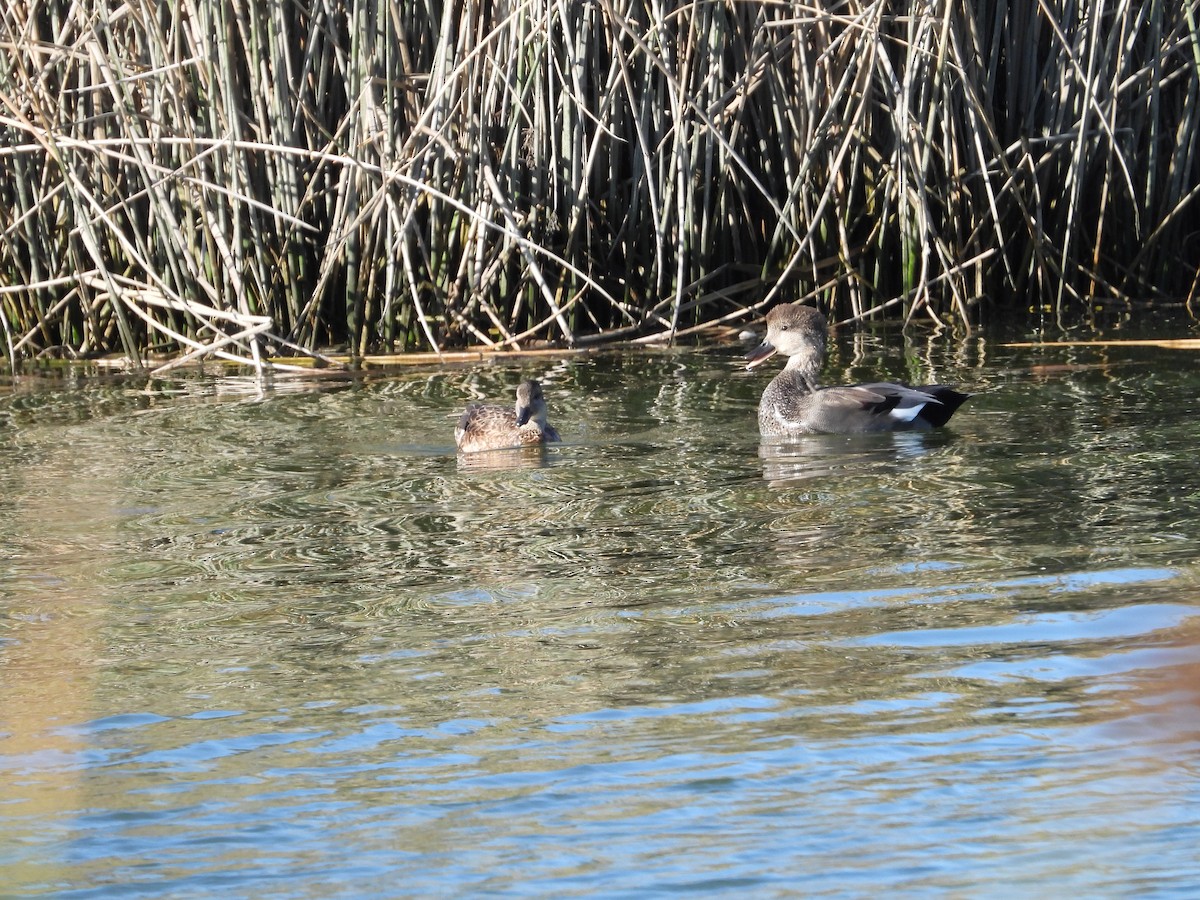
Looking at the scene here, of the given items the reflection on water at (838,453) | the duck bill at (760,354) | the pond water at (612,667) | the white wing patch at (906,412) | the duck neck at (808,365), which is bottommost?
the pond water at (612,667)

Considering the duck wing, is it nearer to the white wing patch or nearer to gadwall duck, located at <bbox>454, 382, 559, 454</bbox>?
the white wing patch

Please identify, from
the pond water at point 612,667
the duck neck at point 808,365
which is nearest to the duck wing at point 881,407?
the pond water at point 612,667

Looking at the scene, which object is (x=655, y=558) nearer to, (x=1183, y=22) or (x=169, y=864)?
(x=169, y=864)

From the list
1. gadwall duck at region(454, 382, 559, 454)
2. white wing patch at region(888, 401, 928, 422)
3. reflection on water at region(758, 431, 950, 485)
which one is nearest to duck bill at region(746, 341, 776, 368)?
reflection on water at region(758, 431, 950, 485)

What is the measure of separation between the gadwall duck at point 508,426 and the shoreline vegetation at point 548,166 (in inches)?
61.9

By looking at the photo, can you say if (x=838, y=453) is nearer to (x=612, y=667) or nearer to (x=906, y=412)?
(x=906, y=412)

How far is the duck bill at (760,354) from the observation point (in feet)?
25.9

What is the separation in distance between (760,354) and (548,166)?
1.96 m

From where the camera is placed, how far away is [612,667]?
356 centimetres

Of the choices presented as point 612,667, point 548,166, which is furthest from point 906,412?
point 612,667

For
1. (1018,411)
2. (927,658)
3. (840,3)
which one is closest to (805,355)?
Answer: (1018,411)

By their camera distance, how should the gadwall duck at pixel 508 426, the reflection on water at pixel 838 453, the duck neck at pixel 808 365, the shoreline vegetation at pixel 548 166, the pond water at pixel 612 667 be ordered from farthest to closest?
1. the shoreline vegetation at pixel 548 166
2. the duck neck at pixel 808 365
3. the gadwall duck at pixel 508 426
4. the reflection on water at pixel 838 453
5. the pond water at pixel 612 667

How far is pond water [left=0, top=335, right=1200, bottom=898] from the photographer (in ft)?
8.65

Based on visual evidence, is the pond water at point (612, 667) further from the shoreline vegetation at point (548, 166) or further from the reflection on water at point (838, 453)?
the shoreline vegetation at point (548, 166)
